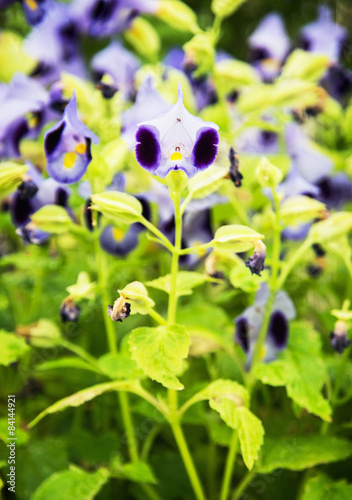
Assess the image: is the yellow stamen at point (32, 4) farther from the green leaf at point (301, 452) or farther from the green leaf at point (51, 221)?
the green leaf at point (301, 452)

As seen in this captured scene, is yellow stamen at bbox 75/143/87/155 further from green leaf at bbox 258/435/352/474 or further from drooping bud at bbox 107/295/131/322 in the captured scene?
green leaf at bbox 258/435/352/474

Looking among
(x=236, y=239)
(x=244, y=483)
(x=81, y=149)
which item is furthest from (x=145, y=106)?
(x=244, y=483)

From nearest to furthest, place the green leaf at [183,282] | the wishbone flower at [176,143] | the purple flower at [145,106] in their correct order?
the wishbone flower at [176,143]
the green leaf at [183,282]
the purple flower at [145,106]

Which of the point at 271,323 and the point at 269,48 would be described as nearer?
the point at 271,323

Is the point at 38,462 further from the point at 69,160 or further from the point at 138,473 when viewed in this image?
the point at 69,160

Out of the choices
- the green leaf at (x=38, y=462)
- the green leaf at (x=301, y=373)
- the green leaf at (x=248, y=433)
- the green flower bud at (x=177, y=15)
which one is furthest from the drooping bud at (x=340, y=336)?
the green flower bud at (x=177, y=15)
